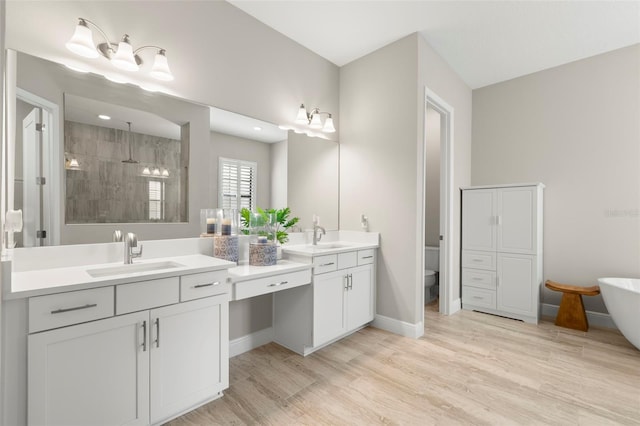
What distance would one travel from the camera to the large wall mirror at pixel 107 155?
1.58 m

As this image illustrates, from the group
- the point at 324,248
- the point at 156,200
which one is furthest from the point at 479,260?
the point at 156,200

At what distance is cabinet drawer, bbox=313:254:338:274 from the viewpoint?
239 centimetres

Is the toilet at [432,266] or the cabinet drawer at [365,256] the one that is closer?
the cabinet drawer at [365,256]

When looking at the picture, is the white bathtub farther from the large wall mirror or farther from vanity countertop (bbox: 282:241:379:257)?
the large wall mirror

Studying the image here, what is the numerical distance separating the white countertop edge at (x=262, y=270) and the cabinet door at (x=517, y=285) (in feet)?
7.90

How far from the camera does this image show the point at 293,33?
2777 mm

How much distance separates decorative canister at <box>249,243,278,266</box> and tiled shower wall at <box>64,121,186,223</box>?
566mm

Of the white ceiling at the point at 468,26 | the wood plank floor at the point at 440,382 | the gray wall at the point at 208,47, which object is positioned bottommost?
the wood plank floor at the point at 440,382

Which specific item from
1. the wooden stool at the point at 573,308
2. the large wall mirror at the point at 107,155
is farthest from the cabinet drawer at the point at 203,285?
the wooden stool at the point at 573,308

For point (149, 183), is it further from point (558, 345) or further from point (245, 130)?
point (558, 345)

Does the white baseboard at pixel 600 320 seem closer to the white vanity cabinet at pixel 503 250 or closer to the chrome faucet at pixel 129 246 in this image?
the white vanity cabinet at pixel 503 250

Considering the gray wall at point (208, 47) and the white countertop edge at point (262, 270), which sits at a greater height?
the gray wall at point (208, 47)

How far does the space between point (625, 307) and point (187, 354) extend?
11.0 ft

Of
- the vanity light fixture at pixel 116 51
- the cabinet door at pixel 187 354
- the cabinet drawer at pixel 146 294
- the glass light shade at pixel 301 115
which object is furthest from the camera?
the glass light shade at pixel 301 115
